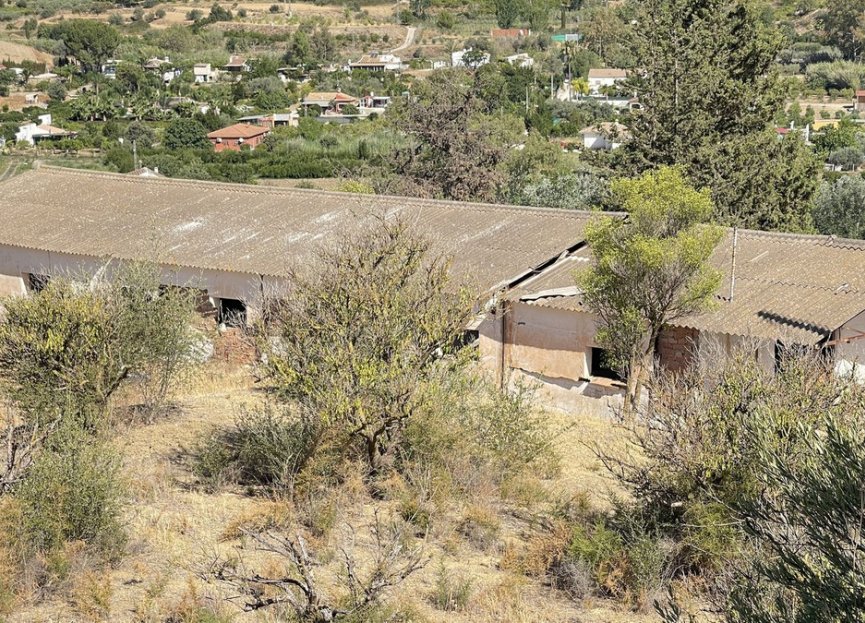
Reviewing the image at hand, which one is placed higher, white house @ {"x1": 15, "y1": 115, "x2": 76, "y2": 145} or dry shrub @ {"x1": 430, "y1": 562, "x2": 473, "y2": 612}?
dry shrub @ {"x1": 430, "y1": 562, "x2": 473, "y2": 612}

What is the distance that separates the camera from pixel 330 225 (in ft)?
69.7

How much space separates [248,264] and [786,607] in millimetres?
14624

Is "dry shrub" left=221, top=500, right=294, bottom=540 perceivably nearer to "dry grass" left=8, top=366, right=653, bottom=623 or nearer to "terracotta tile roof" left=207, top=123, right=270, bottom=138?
"dry grass" left=8, top=366, right=653, bottom=623

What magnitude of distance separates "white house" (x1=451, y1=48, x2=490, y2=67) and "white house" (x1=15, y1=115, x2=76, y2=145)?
4203 centimetres

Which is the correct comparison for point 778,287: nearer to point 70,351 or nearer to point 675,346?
point 675,346

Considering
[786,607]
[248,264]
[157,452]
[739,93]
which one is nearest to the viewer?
[786,607]

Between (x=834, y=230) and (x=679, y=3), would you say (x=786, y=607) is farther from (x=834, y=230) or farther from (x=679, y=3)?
(x=834, y=230)

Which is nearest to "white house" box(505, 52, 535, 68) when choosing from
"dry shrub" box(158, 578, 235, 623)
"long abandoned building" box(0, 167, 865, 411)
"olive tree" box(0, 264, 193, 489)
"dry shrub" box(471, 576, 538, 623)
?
"long abandoned building" box(0, 167, 865, 411)

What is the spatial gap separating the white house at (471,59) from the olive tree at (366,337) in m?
91.5

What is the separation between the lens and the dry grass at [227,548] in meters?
9.27

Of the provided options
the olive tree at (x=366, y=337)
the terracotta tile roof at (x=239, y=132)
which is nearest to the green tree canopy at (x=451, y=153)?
the olive tree at (x=366, y=337)

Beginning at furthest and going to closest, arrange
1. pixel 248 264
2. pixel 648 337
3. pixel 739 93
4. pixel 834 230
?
pixel 834 230 < pixel 739 93 < pixel 248 264 < pixel 648 337

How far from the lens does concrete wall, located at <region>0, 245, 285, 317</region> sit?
64.6ft

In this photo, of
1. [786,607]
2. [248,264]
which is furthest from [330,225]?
[786,607]
